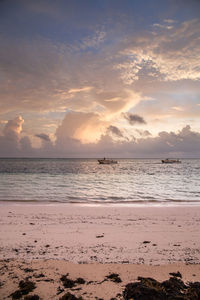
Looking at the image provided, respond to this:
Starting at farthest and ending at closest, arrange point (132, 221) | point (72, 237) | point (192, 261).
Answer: point (132, 221)
point (72, 237)
point (192, 261)

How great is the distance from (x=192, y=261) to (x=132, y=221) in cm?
440

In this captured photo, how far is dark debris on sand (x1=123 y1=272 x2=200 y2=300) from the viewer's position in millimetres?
3896

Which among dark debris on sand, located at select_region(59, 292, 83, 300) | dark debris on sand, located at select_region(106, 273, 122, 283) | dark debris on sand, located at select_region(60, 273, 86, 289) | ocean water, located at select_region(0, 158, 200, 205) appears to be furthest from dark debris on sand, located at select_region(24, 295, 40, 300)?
ocean water, located at select_region(0, 158, 200, 205)

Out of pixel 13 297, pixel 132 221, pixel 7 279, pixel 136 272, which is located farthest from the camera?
pixel 132 221

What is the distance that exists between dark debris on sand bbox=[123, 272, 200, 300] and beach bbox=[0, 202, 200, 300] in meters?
0.25

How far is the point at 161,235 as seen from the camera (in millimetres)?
7785

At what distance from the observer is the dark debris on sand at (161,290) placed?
3896mm

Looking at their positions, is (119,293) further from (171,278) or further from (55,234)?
(55,234)

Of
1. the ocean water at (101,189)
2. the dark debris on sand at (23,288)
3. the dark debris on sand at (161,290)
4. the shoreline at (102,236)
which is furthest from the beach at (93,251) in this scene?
the ocean water at (101,189)

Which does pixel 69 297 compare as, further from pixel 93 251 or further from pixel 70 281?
pixel 93 251

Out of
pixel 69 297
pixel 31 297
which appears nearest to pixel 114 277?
pixel 69 297

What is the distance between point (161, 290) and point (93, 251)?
104 inches

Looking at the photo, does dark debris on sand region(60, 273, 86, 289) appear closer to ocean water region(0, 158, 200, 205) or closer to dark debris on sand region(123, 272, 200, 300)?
dark debris on sand region(123, 272, 200, 300)

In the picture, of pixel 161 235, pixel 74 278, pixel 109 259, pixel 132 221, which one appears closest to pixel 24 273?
pixel 74 278
